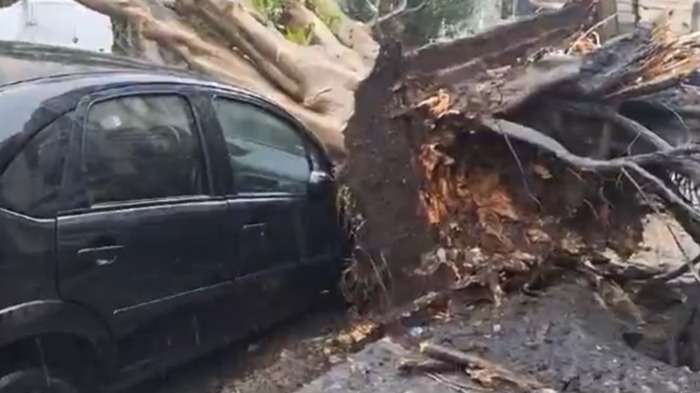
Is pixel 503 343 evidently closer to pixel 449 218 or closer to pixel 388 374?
pixel 388 374

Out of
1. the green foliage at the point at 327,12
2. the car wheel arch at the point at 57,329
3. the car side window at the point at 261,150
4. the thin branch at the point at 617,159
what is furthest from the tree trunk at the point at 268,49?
the car wheel arch at the point at 57,329

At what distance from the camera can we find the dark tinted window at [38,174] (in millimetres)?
3848

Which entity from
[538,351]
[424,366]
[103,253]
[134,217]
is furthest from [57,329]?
[538,351]

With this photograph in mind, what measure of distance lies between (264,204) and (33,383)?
1666mm

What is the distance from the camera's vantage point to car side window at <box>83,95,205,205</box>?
425 cm

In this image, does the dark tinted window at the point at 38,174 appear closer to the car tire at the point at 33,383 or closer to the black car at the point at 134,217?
the black car at the point at 134,217

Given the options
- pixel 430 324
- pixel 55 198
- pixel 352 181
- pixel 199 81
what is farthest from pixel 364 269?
pixel 55 198

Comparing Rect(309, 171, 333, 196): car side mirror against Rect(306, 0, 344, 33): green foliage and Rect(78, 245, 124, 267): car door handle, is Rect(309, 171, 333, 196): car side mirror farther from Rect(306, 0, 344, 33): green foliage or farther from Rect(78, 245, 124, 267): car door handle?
Rect(306, 0, 344, 33): green foliage

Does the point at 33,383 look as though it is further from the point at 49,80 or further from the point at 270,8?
the point at 270,8

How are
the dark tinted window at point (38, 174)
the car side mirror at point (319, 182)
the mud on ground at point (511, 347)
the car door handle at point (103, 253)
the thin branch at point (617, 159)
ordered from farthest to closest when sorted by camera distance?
the car side mirror at point (319, 182), the thin branch at point (617, 159), the car door handle at point (103, 253), the mud on ground at point (511, 347), the dark tinted window at point (38, 174)

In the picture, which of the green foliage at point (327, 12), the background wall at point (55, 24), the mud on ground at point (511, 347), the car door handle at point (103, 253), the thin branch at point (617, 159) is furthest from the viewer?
the background wall at point (55, 24)

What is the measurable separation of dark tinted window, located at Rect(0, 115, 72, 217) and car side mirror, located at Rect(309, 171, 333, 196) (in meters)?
1.83

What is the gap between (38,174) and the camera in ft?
13.0

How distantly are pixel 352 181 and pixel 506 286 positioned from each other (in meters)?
1.01
